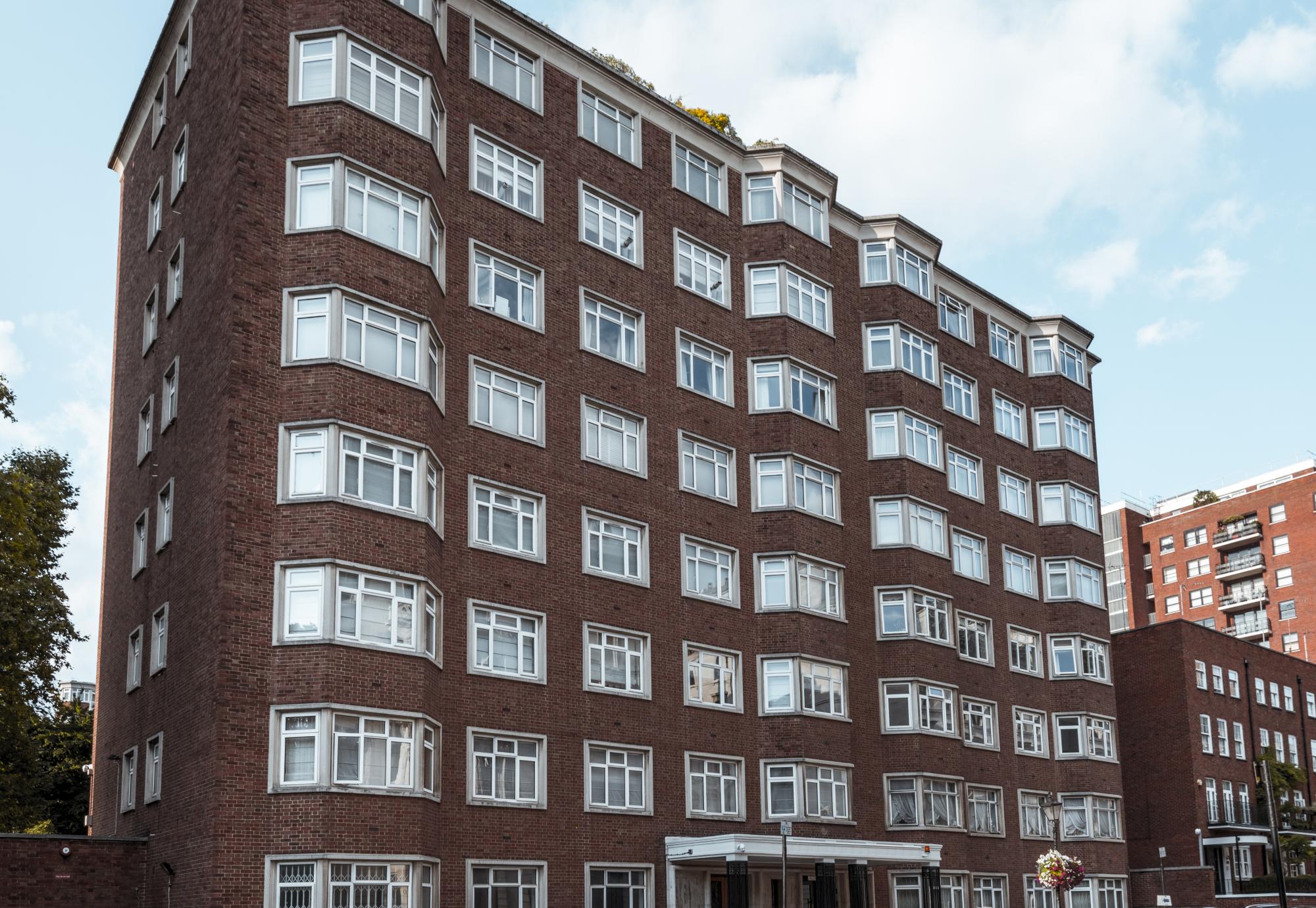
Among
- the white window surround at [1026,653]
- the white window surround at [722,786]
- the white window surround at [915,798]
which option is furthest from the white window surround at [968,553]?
the white window surround at [722,786]

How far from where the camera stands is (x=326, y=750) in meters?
29.0

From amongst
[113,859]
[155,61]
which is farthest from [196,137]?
[113,859]

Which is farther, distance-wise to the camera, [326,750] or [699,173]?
[699,173]

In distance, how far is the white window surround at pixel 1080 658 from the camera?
182 ft

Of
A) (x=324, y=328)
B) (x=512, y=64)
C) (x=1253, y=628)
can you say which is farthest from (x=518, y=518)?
(x=1253, y=628)

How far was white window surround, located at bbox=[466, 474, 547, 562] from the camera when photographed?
3500 cm

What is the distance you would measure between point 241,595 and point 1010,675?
104 ft

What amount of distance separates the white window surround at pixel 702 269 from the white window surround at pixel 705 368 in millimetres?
1491

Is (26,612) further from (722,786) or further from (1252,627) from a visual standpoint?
(1252,627)

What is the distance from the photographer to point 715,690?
133 ft

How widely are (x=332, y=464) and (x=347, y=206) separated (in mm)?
6124

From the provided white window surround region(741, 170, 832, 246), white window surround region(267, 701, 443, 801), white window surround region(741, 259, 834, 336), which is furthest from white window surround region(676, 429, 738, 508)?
white window surround region(267, 701, 443, 801)

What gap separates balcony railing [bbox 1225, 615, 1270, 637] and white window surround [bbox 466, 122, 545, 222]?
261 ft

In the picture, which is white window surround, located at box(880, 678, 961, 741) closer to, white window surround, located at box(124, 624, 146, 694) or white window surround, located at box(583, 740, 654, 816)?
white window surround, located at box(583, 740, 654, 816)
